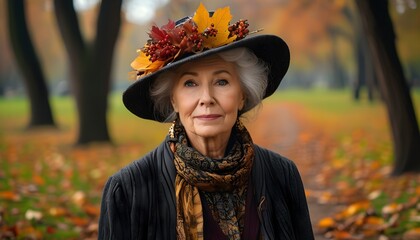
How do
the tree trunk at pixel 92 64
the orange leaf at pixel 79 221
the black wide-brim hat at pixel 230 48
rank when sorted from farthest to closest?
the tree trunk at pixel 92 64 < the orange leaf at pixel 79 221 < the black wide-brim hat at pixel 230 48

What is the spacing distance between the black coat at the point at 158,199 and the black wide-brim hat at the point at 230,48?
0.21 m

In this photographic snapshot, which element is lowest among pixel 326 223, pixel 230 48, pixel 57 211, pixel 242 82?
pixel 326 223

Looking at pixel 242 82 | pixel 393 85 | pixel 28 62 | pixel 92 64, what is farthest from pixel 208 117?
pixel 28 62

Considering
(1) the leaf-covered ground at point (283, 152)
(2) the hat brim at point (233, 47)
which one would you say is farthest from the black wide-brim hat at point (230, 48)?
(1) the leaf-covered ground at point (283, 152)

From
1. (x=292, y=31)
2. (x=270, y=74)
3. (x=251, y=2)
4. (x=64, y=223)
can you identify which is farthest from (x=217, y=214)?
(x=292, y=31)

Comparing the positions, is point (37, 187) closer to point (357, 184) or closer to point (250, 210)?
point (357, 184)

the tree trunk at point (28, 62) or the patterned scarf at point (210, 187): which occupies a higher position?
the tree trunk at point (28, 62)

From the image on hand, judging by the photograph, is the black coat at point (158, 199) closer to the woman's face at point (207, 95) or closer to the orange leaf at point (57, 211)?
the woman's face at point (207, 95)

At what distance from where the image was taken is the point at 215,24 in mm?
2285

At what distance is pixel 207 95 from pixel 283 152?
5.94 meters

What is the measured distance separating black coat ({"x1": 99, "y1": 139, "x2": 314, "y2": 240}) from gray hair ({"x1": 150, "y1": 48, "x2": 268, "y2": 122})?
18 centimetres

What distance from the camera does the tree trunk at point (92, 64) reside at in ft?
24.5

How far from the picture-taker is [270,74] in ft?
8.23

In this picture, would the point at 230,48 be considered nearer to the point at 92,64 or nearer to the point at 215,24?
the point at 215,24
